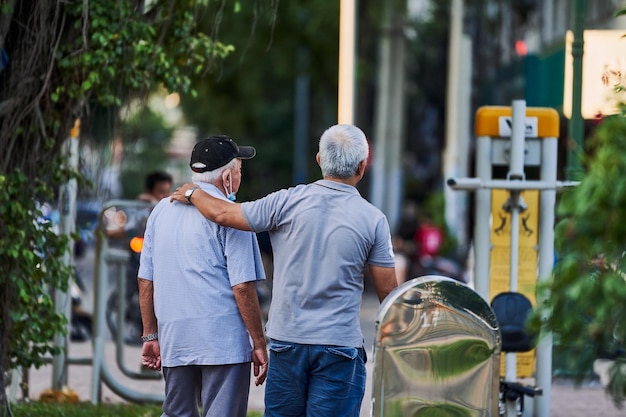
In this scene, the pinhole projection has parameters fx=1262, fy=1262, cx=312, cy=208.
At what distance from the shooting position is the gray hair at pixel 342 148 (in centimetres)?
520

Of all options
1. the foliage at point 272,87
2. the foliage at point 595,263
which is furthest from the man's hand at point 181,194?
the foliage at point 272,87

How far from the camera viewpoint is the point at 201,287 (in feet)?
17.4

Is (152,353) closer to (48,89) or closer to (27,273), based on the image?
(27,273)

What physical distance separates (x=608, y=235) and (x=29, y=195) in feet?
14.9

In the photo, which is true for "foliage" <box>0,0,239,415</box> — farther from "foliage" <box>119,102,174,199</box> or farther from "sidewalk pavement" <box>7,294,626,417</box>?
"foliage" <box>119,102,174,199</box>

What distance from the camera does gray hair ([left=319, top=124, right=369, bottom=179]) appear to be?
17.1ft

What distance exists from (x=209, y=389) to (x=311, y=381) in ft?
1.49

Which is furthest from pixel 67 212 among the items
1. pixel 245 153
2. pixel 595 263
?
pixel 595 263

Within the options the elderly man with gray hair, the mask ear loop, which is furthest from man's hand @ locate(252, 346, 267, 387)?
the mask ear loop

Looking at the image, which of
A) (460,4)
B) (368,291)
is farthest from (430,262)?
(460,4)

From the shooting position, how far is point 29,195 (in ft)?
23.4

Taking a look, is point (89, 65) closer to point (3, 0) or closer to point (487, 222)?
point (3, 0)

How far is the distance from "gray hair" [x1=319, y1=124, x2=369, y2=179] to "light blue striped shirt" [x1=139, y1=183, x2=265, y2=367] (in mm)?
491

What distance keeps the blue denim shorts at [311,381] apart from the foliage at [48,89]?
2202 mm
